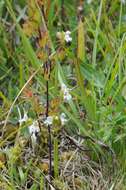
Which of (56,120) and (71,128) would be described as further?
(71,128)

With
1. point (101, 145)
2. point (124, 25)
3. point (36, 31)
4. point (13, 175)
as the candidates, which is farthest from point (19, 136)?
point (124, 25)

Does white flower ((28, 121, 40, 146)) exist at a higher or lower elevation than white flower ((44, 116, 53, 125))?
lower

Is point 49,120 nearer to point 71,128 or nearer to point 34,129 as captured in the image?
point 34,129

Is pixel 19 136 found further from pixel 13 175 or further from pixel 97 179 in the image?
pixel 97 179

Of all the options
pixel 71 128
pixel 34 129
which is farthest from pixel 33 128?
pixel 71 128

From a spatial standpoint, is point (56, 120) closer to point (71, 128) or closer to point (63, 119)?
point (63, 119)

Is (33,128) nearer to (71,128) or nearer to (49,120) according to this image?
(49,120)

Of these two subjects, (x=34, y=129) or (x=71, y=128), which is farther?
(x=71, y=128)

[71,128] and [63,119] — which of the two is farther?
[71,128]

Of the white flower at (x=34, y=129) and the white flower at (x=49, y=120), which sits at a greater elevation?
the white flower at (x=49, y=120)

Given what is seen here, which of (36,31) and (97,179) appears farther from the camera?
(97,179)

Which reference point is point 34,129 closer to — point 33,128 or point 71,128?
point 33,128
